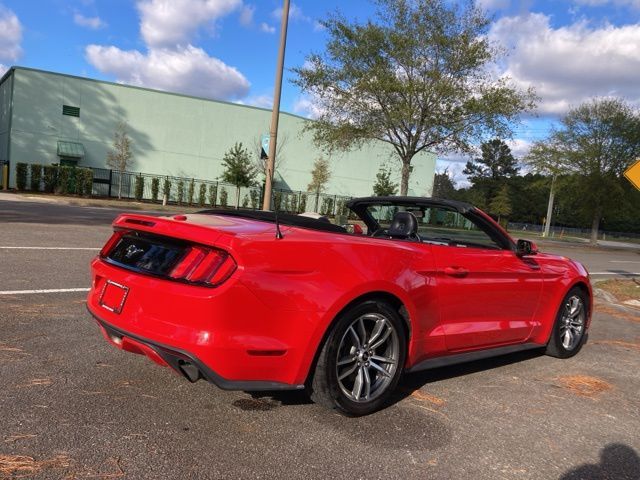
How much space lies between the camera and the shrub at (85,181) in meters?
34.3

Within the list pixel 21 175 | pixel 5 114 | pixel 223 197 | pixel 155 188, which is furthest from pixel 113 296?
pixel 5 114

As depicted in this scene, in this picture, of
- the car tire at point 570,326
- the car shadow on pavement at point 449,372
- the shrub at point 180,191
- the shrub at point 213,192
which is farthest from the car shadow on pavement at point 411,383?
the shrub at point 213,192

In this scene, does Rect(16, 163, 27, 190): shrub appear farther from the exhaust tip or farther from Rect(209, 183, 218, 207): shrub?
the exhaust tip

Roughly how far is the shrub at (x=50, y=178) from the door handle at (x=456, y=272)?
3456cm

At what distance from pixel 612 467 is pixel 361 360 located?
5.14ft

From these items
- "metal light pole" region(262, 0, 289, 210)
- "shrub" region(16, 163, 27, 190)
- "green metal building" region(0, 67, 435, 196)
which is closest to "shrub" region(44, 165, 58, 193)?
"shrub" region(16, 163, 27, 190)

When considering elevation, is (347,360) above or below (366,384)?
above

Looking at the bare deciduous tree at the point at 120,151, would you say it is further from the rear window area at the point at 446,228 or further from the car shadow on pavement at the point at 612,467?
the car shadow on pavement at the point at 612,467

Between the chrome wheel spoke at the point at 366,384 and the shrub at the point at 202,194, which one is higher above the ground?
the shrub at the point at 202,194

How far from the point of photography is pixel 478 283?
13.6ft

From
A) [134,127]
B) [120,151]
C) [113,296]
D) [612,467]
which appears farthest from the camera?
[134,127]

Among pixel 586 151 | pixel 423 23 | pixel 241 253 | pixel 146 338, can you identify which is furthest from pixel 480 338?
pixel 586 151

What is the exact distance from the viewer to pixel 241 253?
115 inches

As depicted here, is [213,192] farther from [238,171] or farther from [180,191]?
[238,171]
